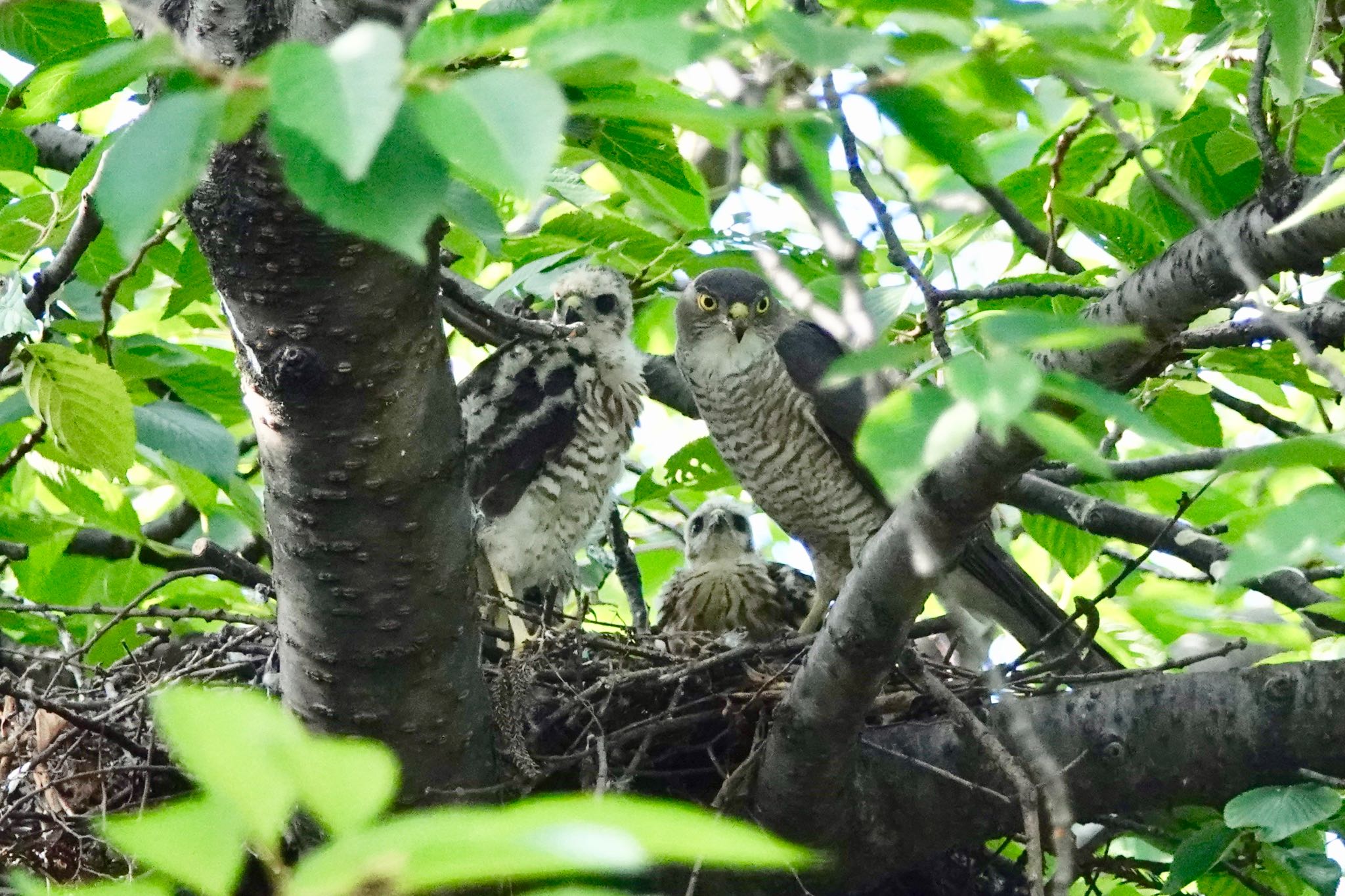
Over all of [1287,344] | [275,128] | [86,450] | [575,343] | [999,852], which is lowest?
[275,128]

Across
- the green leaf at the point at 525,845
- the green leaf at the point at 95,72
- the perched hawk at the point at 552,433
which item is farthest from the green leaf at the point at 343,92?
the perched hawk at the point at 552,433

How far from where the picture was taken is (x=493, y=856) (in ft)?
2.84

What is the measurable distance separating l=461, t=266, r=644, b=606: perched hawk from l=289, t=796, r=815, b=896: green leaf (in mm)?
3741

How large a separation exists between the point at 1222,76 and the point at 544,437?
226 cm

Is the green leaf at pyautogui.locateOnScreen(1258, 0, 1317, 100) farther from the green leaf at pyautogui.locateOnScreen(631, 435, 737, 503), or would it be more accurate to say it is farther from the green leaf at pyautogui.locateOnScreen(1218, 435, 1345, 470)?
the green leaf at pyautogui.locateOnScreen(631, 435, 737, 503)

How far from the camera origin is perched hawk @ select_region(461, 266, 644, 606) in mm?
4652

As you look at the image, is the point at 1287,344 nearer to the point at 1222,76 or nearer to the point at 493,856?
the point at 1222,76

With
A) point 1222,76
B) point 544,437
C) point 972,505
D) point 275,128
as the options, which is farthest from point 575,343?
point 275,128

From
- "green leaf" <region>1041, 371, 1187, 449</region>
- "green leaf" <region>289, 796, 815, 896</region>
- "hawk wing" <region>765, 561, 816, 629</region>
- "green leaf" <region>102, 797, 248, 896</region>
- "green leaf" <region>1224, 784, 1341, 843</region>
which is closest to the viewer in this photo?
"green leaf" <region>289, 796, 815, 896</region>

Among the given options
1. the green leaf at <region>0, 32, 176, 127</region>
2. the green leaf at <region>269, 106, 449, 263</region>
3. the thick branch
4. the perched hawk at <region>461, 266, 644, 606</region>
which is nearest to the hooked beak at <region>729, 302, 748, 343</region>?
the perched hawk at <region>461, 266, 644, 606</region>

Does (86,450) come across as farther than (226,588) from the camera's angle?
No

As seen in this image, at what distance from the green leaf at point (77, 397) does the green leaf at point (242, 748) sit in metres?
2.44

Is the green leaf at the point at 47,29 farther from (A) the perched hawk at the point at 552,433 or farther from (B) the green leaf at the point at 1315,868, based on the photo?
(B) the green leaf at the point at 1315,868

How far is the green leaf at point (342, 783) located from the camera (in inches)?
37.1
